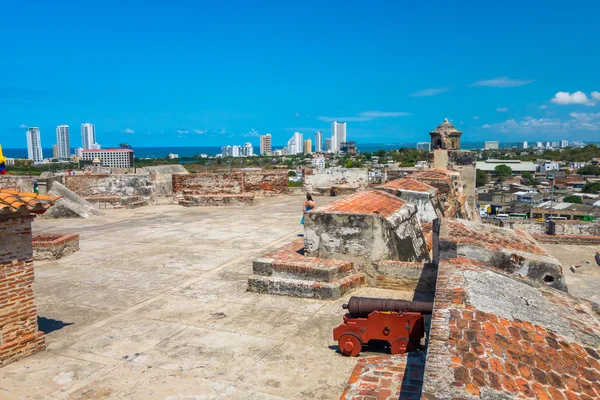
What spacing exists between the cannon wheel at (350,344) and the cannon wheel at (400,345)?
345mm

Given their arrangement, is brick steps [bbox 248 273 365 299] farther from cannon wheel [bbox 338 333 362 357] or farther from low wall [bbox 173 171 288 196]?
low wall [bbox 173 171 288 196]

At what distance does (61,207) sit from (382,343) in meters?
13.1

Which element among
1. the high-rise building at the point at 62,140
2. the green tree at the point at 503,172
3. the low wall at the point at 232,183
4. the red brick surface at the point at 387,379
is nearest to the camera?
the red brick surface at the point at 387,379

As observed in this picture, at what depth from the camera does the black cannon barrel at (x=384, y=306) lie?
189 inches

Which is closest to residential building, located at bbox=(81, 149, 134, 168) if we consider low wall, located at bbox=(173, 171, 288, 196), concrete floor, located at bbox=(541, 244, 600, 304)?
low wall, located at bbox=(173, 171, 288, 196)

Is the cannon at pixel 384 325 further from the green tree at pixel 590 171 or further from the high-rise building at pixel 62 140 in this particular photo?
the high-rise building at pixel 62 140

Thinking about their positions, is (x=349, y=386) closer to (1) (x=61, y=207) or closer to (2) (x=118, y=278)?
(2) (x=118, y=278)

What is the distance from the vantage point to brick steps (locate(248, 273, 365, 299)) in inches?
262

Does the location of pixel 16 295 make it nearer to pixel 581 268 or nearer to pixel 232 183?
pixel 581 268

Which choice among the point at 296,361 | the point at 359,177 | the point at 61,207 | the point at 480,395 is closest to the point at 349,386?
the point at 296,361

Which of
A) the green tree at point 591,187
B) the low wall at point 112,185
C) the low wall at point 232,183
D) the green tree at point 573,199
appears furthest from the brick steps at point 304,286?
the green tree at point 591,187

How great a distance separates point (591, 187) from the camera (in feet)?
223

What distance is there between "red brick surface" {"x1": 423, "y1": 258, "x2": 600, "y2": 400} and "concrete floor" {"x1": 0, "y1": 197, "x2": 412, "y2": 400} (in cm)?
142

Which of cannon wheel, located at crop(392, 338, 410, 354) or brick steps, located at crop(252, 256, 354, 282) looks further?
brick steps, located at crop(252, 256, 354, 282)
